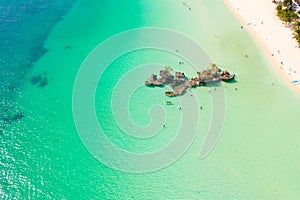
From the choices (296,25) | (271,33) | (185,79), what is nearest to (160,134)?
(185,79)

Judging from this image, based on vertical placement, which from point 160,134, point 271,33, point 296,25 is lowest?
point 160,134

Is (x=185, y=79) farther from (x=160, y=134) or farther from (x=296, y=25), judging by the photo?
(x=296, y=25)

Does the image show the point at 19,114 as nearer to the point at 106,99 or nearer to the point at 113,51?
the point at 106,99

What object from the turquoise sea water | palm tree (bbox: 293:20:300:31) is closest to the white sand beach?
palm tree (bbox: 293:20:300:31)

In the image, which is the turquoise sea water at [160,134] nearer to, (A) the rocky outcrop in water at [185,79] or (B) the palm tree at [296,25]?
(A) the rocky outcrop in water at [185,79]

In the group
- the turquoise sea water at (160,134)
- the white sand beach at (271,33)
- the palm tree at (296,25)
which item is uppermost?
the palm tree at (296,25)

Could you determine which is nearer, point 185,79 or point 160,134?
point 160,134

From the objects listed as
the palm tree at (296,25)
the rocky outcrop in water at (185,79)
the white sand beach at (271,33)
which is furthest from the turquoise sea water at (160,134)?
the palm tree at (296,25)
